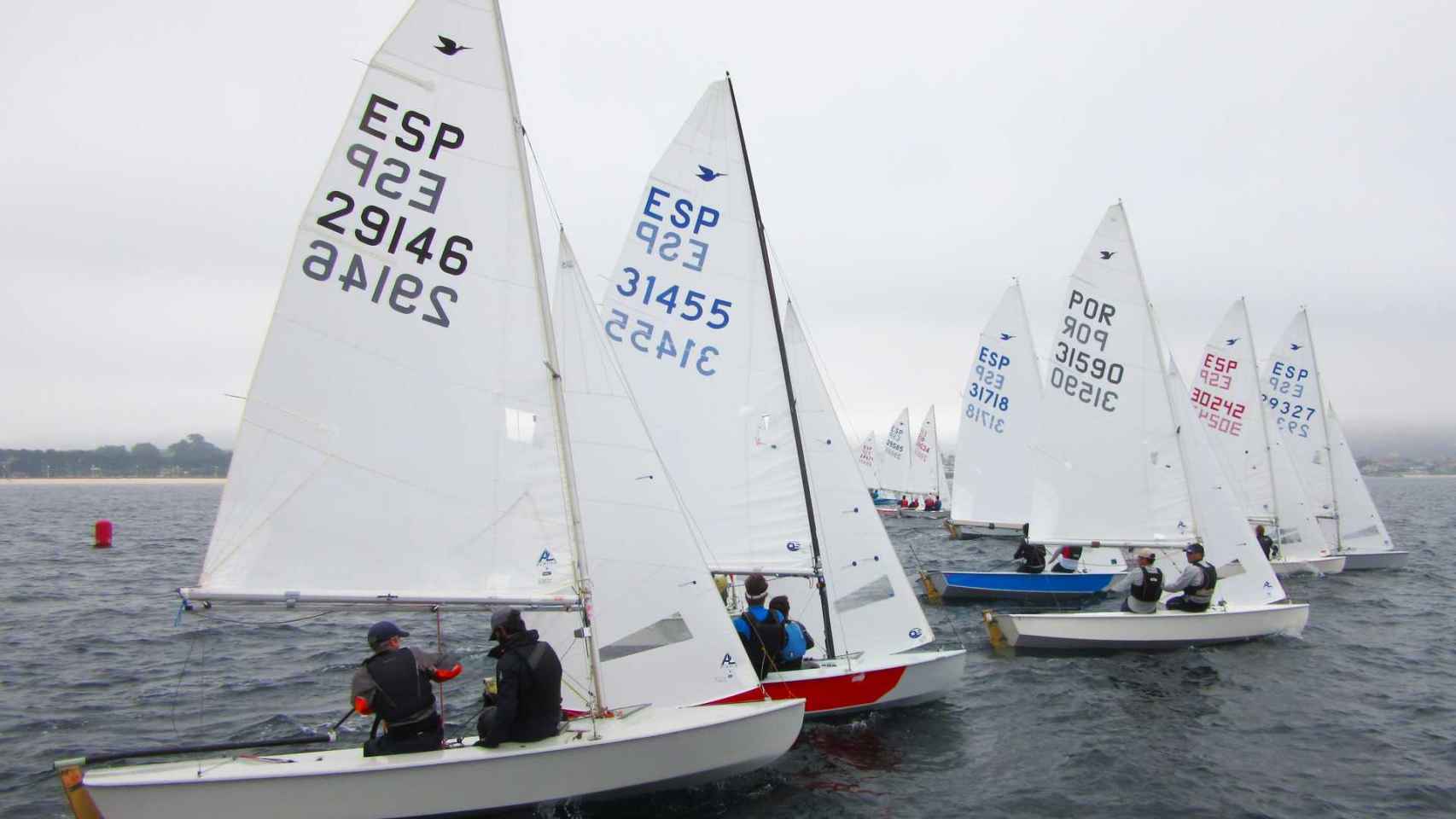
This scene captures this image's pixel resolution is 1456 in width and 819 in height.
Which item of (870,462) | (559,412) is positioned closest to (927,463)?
(870,462)

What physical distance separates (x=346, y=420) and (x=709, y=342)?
4.80 metres

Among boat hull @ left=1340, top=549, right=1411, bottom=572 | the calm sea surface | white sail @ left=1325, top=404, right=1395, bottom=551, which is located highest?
white sail @ left=1325, top=404, right=1395, bottom=551

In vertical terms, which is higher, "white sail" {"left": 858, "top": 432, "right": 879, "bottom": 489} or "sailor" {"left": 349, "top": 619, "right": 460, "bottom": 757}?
"white sail" {"left": 858, "top": 432, "right": 879, "bottom": 489}

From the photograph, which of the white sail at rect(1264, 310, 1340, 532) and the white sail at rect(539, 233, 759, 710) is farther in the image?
the white sail at rect(1264, 310, 1340, 532)

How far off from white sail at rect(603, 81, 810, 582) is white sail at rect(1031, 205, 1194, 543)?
758 cm

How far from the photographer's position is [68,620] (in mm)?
17047

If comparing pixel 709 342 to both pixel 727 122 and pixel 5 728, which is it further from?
pixel 5 728

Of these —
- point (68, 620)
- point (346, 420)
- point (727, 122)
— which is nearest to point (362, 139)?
point (346, 420)

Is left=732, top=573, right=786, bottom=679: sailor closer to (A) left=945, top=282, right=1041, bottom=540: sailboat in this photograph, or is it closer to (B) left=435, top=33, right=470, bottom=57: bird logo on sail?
(B) left=435, top=33, right=470, bottom=57: bird logo on sail

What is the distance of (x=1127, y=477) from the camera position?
611 inches

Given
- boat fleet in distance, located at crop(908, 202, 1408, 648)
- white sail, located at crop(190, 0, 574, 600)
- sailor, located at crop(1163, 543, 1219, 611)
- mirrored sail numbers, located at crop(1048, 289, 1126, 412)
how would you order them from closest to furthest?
white sail, located at crop(190, 0, 574, 600), sailor, located at crop(1163, 543, 1219, 611), boat fleet in distance, located at crop(908, 202, 1408, 648), mirrored sail numbers, located at crop(1048, 289, 1126, 412)

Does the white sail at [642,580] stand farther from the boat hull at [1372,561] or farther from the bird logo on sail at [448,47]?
the boat hull at [1372,561]

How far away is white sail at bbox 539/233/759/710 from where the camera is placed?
316 inches

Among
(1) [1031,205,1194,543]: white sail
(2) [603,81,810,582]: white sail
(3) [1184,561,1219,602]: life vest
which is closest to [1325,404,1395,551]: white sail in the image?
(1) [1031,205,1194,543]: white sail
